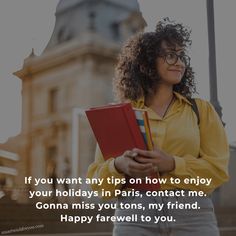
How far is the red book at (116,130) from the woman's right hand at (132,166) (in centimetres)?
3

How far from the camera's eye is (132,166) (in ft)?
4.25

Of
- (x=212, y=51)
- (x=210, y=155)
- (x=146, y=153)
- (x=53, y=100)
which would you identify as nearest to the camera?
(x=146, y=153)

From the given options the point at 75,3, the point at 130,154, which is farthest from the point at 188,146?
the point at 75,3

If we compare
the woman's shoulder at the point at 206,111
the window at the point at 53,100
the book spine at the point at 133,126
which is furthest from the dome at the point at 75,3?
the book spine at the point at 133,126

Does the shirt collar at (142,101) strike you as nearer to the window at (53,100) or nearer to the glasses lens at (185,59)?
the glasses lens at (185,59)

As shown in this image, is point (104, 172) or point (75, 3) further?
point (75, 3)

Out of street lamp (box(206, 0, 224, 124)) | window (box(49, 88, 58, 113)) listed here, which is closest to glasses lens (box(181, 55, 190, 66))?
street lamp (box(206, 0, 224, 124))

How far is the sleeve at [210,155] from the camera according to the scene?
4.48 feet

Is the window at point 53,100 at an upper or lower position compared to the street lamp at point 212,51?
upper

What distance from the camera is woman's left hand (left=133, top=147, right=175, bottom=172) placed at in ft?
A: 4.25

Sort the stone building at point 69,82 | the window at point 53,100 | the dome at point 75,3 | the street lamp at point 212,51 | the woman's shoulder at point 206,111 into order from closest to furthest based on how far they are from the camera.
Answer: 1. the woman's shoulder at point 206,111
2. the street lamp at point 212,51
3. the dome at point 75,3
4. the stone building at point 69,82
5. the window at point 53,100

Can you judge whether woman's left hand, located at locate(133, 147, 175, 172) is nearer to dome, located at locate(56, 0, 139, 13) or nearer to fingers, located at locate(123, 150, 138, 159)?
fingers, located at locate(123, 150, 138, 159)

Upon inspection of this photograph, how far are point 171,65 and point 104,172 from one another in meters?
0.29

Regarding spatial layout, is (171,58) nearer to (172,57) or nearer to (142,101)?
(172,57)
